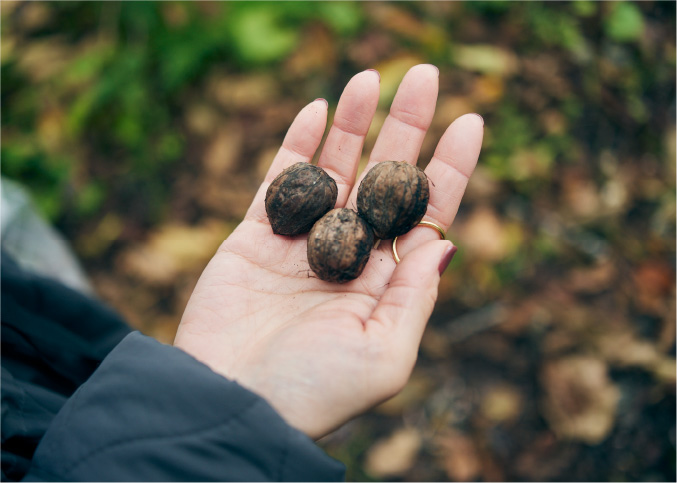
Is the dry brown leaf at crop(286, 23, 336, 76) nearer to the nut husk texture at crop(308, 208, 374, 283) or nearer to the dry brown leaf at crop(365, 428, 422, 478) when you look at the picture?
the nut husk texture at crop(308, 208, 374, 283)

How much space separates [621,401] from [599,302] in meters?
0.73

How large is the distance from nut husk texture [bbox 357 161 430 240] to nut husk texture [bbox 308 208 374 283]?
91mm

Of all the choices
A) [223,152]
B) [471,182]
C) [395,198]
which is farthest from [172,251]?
[471,182]

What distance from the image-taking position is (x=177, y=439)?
1.85m

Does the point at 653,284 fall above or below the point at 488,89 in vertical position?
below

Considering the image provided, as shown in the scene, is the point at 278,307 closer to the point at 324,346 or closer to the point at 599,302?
the point at 324,346

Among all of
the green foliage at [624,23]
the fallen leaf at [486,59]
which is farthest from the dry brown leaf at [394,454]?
the green foliage at [624,23]

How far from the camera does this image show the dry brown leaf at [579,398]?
3354 millimetres

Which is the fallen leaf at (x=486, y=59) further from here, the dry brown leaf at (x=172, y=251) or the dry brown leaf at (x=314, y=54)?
the dry brown leaf at (x=172, y=251)

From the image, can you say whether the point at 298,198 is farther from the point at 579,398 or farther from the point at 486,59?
the point at 486,59

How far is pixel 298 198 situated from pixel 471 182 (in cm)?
191

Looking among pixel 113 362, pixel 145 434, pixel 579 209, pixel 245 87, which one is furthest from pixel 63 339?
pixel 579 209

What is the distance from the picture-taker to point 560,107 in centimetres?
436

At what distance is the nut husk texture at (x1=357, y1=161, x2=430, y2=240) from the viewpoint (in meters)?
2.73
